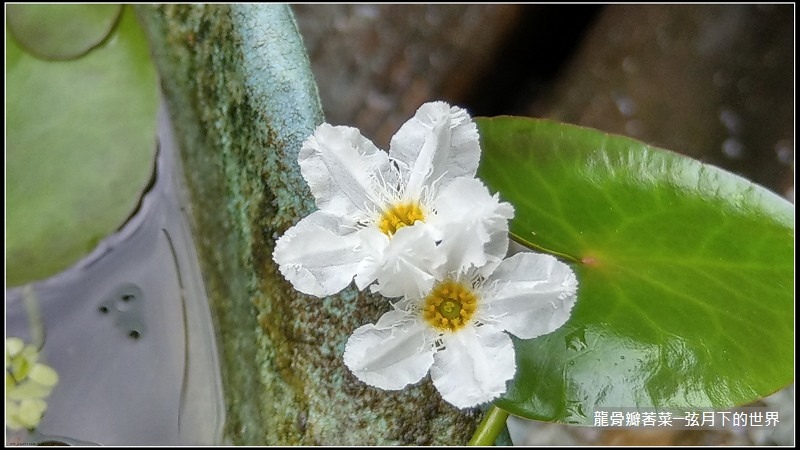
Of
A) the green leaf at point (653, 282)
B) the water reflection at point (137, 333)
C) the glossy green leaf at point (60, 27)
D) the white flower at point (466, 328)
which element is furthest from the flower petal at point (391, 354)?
the glossy green leaf at point (60, 27)

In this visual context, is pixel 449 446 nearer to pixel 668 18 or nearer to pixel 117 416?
pixel 117 416

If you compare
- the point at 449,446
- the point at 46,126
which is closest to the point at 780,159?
the point at 449,446

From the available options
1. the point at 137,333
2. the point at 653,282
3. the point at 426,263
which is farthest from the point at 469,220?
the point at 137,333

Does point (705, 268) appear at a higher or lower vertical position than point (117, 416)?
higher

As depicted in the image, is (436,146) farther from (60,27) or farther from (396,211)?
(60,27)

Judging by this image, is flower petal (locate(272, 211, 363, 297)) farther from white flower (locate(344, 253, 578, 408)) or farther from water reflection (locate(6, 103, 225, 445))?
A: water reflection (locate(6, 103, 225, 445))

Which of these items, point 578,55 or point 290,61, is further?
point 578,55

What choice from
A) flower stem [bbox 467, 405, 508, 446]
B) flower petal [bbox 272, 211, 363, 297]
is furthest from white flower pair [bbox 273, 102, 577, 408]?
flower stem [bbox 467, 405, 508, 446]
